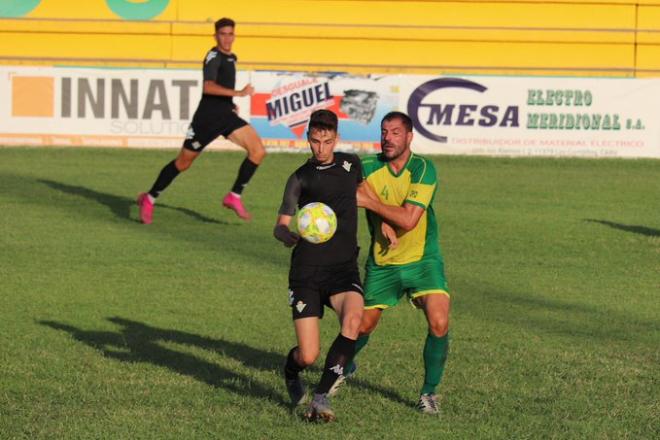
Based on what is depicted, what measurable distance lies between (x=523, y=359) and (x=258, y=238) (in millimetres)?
6511

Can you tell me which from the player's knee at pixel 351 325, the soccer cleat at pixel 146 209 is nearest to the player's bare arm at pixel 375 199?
the player's knee at pixel 351 325

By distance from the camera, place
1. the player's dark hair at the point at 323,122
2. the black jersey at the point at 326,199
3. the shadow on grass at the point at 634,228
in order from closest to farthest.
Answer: the player's dark hair at the point at 323,122
the black jersey at the point at 326,199
the shadow on grass at the point at 634,228

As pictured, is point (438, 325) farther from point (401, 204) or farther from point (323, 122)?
point (323, 122)

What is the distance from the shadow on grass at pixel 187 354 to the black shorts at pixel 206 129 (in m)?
5.30

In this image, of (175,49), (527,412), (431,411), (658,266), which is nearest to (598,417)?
(527,412)

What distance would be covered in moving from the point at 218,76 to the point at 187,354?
677 cm

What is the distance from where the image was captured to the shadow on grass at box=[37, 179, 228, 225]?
55.9ft

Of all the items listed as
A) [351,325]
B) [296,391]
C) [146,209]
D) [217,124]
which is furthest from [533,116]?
[351,325]

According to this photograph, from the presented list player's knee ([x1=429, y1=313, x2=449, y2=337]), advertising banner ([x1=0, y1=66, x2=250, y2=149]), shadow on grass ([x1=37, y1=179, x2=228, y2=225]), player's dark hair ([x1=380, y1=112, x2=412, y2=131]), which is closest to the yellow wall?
advertising banner ([x1=0, y1=66, x2=250, y2=149])

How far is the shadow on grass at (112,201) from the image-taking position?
55.9 ft

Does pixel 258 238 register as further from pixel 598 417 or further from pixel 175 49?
pixel 175 49

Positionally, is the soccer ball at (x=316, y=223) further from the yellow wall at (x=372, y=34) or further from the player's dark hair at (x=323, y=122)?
the yellow wall at (x=372, y=34)

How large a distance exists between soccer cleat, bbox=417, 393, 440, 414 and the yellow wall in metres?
22.6

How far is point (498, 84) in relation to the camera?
2472 centimetres
